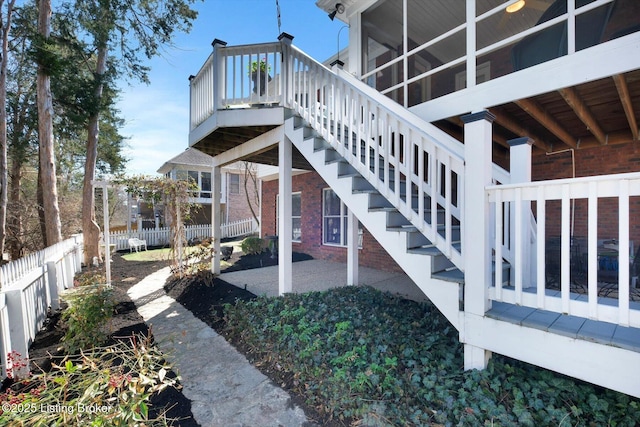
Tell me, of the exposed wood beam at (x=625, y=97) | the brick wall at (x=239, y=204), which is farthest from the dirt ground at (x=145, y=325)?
the brick wall at (x=239, y=204)

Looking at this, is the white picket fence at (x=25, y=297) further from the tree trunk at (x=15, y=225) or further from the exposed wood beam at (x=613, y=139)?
the exposed wood beam at (x=613, y=139)

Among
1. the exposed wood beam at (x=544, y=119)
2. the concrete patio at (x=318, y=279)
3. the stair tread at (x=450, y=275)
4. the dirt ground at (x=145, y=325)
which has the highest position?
the exposed wood beam at (x=544, y=119)

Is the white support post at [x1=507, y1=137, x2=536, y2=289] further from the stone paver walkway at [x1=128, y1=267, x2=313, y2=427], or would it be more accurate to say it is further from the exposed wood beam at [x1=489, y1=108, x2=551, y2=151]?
the stone paver walkway at [x1=128, y1=267, x2=313, y2=427]

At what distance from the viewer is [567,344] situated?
2.02 m

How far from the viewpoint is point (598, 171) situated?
191 inches

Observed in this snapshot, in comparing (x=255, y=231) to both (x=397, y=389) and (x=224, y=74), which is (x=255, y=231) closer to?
(x=224, y=74)

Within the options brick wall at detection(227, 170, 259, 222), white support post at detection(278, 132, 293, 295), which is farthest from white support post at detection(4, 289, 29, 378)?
brick wall at detection(227, 170, 259, 222)

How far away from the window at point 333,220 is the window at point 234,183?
12627 mm

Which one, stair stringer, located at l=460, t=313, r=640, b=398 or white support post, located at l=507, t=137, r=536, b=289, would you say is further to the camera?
white support post, located at l=507, t=137, r=536, b=289

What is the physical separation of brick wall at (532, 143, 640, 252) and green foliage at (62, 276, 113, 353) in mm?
6881

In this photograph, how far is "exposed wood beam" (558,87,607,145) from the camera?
11.1 ft

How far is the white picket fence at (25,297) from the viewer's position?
2.98 metres

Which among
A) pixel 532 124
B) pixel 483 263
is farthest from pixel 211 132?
pixel 532 124

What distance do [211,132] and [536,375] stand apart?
5259 millimetres
